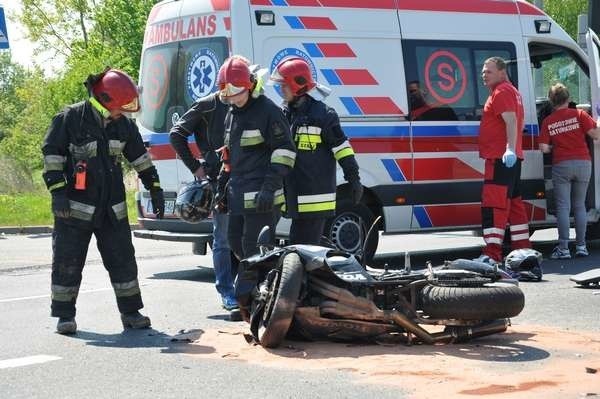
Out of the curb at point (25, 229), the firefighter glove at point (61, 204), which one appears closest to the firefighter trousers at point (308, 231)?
the firefighter glove at point (61, 204)

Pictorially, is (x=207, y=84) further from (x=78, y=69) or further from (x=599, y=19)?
(x=78, y=69)

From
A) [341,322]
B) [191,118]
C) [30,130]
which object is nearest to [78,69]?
[30,130]

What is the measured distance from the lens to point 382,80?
10.2 meters

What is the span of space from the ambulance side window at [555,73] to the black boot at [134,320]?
19.1 ft

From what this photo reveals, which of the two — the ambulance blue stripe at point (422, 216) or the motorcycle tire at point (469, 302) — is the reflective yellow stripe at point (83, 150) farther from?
the ambulance blue stripe at point (422, 216)

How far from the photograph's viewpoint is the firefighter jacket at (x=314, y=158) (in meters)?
7.31

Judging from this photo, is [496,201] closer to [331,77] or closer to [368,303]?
[331,77]

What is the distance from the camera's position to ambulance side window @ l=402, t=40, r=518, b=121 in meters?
10.4

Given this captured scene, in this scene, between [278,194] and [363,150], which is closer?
[278,194]

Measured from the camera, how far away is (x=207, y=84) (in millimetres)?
9711

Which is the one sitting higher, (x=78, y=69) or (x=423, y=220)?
(x=78, y=69)

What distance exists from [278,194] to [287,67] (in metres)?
0.88

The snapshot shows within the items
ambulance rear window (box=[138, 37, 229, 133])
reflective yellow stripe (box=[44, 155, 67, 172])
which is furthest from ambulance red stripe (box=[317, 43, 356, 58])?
reflective yellow stripe (box=[44, 155, 67, 172])

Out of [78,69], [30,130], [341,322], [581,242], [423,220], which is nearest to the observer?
[341,322]
